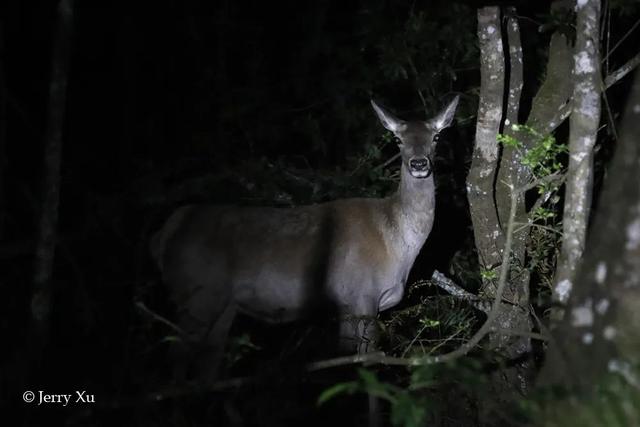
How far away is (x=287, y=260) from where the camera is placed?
7.57m

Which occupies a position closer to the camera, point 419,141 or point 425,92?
point 419,141

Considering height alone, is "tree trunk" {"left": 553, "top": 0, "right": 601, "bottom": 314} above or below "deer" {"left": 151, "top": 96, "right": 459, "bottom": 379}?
above

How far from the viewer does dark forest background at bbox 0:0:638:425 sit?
7266mm

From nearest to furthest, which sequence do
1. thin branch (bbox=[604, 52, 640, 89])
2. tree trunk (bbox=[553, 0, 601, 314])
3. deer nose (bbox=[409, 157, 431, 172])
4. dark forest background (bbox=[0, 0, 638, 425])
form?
tree trunk (bbox=[553, 0, 601, 314]) < thin branch (bbox=[604, 52, 640, 89]) < dark forest background (bbox=[0, 0, 638, 425]) < deer nose (bbox=[409, 157, 431, 172])

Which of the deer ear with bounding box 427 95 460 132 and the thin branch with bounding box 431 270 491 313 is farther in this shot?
the deer ear with bounding box 427 95 460 132

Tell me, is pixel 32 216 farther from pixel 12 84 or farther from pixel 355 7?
pixel 355 7

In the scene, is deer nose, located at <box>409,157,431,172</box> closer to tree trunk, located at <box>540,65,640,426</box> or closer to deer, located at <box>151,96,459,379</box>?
deer, located at <box>151,96,459,379</box>

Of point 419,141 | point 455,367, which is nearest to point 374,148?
point 419,141

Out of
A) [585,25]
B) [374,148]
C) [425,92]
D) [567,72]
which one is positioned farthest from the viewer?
[425,92]

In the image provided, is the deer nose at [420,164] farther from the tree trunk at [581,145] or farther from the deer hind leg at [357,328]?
the tree trunk at [581,145]

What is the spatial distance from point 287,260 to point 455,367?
13.2 feet

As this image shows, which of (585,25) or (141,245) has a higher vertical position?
(585,25)

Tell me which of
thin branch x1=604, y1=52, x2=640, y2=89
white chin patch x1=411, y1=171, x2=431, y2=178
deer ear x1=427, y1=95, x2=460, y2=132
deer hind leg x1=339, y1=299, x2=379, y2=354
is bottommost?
deer hind leg x1=339, y1=299, x2=379, y2=354

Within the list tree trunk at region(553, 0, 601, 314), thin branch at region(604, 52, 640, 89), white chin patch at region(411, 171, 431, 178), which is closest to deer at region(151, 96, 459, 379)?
white chin patch at region(411, 171, 431, 178)
